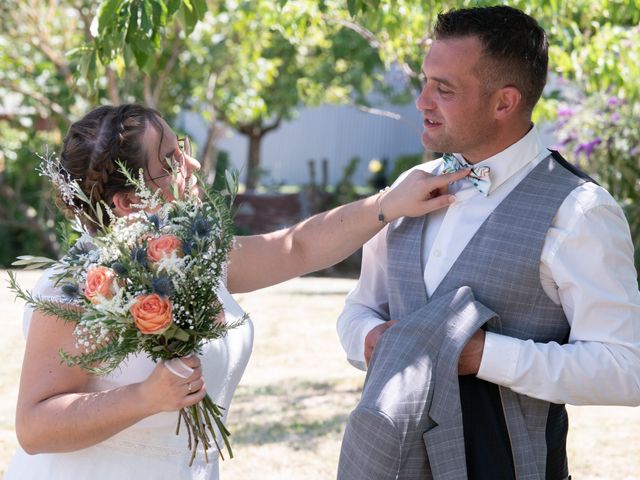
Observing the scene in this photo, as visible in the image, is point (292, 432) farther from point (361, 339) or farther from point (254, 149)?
→ point (254, 149)

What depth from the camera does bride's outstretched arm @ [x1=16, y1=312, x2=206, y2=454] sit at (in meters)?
2.40

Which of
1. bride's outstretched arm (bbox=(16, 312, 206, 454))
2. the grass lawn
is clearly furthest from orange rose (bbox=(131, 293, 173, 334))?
the grass lawn

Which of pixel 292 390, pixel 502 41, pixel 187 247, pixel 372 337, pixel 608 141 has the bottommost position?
pixel 292 390

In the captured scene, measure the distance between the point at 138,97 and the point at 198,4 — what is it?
486 inches

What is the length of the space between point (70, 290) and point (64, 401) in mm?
323

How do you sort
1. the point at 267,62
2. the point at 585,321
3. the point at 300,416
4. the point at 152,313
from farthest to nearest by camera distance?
1. the point at 267,62
2. the point at 300,416
3. the point at 585,321
4. the point at 152,313

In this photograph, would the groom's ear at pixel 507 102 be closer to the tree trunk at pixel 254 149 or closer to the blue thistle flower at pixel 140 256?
the blue thistle flower at pixel 140 256

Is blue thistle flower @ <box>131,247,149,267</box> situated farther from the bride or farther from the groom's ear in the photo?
the groom's ear

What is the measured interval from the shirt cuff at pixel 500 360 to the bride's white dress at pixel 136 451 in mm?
762

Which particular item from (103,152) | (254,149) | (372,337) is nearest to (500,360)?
(372,337)

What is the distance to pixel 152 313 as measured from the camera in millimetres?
2180

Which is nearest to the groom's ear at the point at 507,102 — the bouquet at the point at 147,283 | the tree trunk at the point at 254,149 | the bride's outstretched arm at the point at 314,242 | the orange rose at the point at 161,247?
the bride's outstretched arm at the point at 314,242

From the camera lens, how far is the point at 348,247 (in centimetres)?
314

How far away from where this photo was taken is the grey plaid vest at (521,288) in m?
2.60
